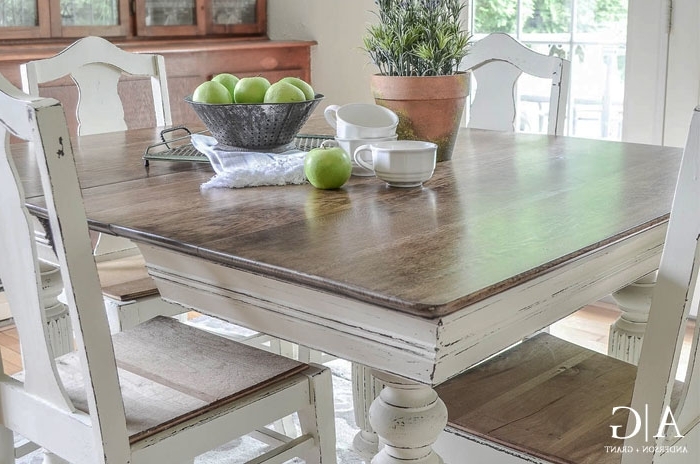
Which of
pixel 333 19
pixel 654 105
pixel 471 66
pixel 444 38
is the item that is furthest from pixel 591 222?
pixel 333 19

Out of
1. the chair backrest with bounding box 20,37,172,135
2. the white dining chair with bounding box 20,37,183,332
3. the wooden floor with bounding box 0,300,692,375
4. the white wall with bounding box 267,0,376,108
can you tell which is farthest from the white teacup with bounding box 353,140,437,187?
the white wall with bounding box 267,0,376,108

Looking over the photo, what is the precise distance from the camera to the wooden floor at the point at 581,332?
280cm

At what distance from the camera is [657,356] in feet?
3.49

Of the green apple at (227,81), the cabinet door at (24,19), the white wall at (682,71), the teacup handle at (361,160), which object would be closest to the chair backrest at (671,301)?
the teacup handle at (361,160)

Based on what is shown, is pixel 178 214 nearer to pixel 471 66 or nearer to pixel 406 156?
pixel 406 156

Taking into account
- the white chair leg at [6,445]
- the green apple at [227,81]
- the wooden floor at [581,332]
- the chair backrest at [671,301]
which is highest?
the green apple at [227,81]

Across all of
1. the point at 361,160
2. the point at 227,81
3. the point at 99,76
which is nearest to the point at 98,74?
the point at 99,76

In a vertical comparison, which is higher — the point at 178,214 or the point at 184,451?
the point at 178,214

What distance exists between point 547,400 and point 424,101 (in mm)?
621

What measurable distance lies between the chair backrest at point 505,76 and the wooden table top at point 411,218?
1.53ft

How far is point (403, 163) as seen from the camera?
150cm

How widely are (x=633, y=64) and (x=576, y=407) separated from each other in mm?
1822

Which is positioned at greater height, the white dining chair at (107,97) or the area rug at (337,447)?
the white dining chair at (107,97)

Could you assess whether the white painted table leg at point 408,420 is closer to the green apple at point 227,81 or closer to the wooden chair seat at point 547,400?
the wooden chair seat at point 547,400
